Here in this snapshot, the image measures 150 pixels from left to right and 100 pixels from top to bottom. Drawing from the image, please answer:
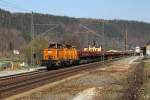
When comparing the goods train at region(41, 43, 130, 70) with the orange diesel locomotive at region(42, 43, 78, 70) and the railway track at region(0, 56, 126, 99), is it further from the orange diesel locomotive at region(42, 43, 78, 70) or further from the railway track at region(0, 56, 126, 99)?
the railway track at region(0, 56, 126, 99)

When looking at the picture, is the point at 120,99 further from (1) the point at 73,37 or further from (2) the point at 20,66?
(1) the point at 73,37

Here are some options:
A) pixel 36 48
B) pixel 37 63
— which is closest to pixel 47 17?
pixel 36 48

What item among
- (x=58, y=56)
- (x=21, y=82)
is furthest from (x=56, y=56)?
(x=21, y=82)

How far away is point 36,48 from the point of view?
3228 inches

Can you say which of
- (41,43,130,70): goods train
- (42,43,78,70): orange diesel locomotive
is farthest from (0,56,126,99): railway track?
(41,43,130,70): goods train

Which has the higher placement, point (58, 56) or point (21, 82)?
point (58, 56)

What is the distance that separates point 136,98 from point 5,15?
179m

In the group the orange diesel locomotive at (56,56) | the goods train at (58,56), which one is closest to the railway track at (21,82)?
the orange diesel locomotive at (56,56)

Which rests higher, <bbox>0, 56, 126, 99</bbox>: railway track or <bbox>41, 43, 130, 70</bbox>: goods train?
<bbox>41, 43, 130, 70</bbox>: goods train

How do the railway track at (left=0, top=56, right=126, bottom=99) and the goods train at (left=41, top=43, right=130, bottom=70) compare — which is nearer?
the railway track at (left=0, top=56, right=126, bottom=99)

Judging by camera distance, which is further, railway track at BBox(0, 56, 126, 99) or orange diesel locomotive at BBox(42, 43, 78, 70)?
orange diesel locomotive at BBox(42, 43, 78, 70)

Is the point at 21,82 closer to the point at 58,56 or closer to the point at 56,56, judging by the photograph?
the point at 56,56

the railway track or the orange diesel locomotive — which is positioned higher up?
the orange diesel locomotive

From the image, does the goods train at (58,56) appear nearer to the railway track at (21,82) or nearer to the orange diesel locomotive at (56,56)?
the orange diesel locomotive at (56,56)
